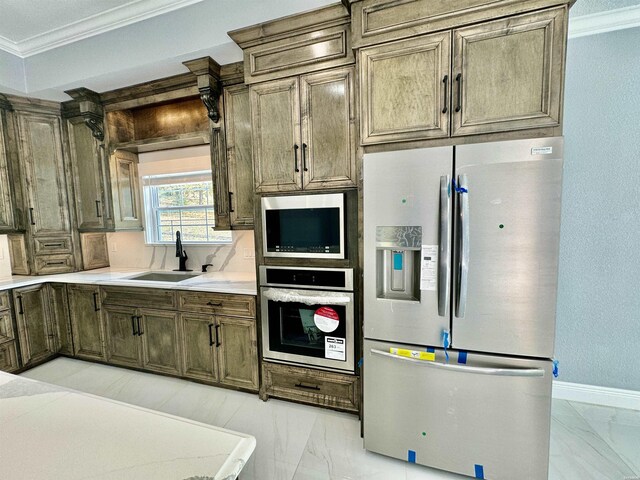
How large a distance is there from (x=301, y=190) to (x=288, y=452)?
1.71 metres

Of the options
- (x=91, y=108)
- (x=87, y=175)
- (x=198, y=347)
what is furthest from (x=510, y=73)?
(x=87, y=175)

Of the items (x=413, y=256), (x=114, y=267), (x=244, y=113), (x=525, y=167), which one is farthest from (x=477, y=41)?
(x=114, y=267)

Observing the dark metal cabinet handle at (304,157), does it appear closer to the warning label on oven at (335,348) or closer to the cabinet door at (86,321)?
the warning label on oven at (335,348)

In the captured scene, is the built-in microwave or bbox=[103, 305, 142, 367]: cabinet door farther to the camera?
bbox=[103, 305, 142, 367]: cabinet door

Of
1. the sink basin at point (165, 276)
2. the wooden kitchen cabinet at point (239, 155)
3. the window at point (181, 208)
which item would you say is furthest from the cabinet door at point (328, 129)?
the sink basin at point (165, 276)

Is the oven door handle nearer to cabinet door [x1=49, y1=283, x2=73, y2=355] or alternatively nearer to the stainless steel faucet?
the stainless steel faucet

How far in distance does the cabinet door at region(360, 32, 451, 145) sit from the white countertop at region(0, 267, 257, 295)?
1.51 meters

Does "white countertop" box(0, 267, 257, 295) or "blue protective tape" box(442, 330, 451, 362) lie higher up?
"white countertop" box(0, 267, 257, 295)

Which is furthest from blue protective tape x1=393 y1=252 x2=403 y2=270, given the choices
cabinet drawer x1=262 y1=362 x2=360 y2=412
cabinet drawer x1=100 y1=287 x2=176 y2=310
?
cabinet drawer x1=100 y1=287 x2=176 y2=310

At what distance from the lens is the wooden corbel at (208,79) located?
2291mm

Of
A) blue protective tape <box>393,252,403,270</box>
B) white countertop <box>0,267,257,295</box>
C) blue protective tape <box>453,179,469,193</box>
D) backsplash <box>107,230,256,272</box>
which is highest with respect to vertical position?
blue protective tape <box>453,179,469,193</box>

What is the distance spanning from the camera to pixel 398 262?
1636mm

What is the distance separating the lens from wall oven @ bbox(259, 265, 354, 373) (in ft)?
6.48

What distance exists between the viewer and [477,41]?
1.48 meters
